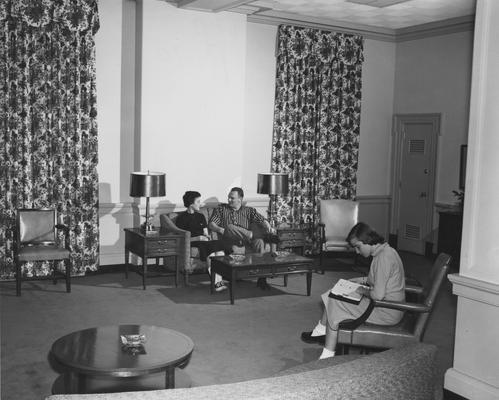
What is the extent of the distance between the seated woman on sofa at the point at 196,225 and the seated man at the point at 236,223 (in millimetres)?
117

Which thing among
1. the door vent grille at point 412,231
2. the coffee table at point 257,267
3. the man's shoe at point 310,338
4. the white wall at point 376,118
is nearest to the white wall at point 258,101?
the white wall at point 376,118

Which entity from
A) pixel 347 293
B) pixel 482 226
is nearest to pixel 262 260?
pixel 347 293

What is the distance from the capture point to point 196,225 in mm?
8117

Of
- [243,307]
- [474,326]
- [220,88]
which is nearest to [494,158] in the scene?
[474,326]

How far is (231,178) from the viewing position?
9039 mm

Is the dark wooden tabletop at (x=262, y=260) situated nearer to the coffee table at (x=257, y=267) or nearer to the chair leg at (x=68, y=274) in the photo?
the coffee table at (x=257, y=267)

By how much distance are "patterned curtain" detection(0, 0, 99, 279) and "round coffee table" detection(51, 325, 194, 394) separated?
3331mm

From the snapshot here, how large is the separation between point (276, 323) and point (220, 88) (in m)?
3.68

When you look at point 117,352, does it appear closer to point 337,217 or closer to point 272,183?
point 272,183

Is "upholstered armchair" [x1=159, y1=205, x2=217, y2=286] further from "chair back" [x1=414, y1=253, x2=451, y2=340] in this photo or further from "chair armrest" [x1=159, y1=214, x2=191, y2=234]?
"chair back" [x1=414, y1=253, x2=451, y2=340]

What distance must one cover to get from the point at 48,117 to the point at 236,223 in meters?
2.60

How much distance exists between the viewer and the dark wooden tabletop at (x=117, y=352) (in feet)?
13.1

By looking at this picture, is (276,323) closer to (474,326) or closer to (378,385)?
(474,326)

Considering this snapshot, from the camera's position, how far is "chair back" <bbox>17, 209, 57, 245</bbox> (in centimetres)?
741
